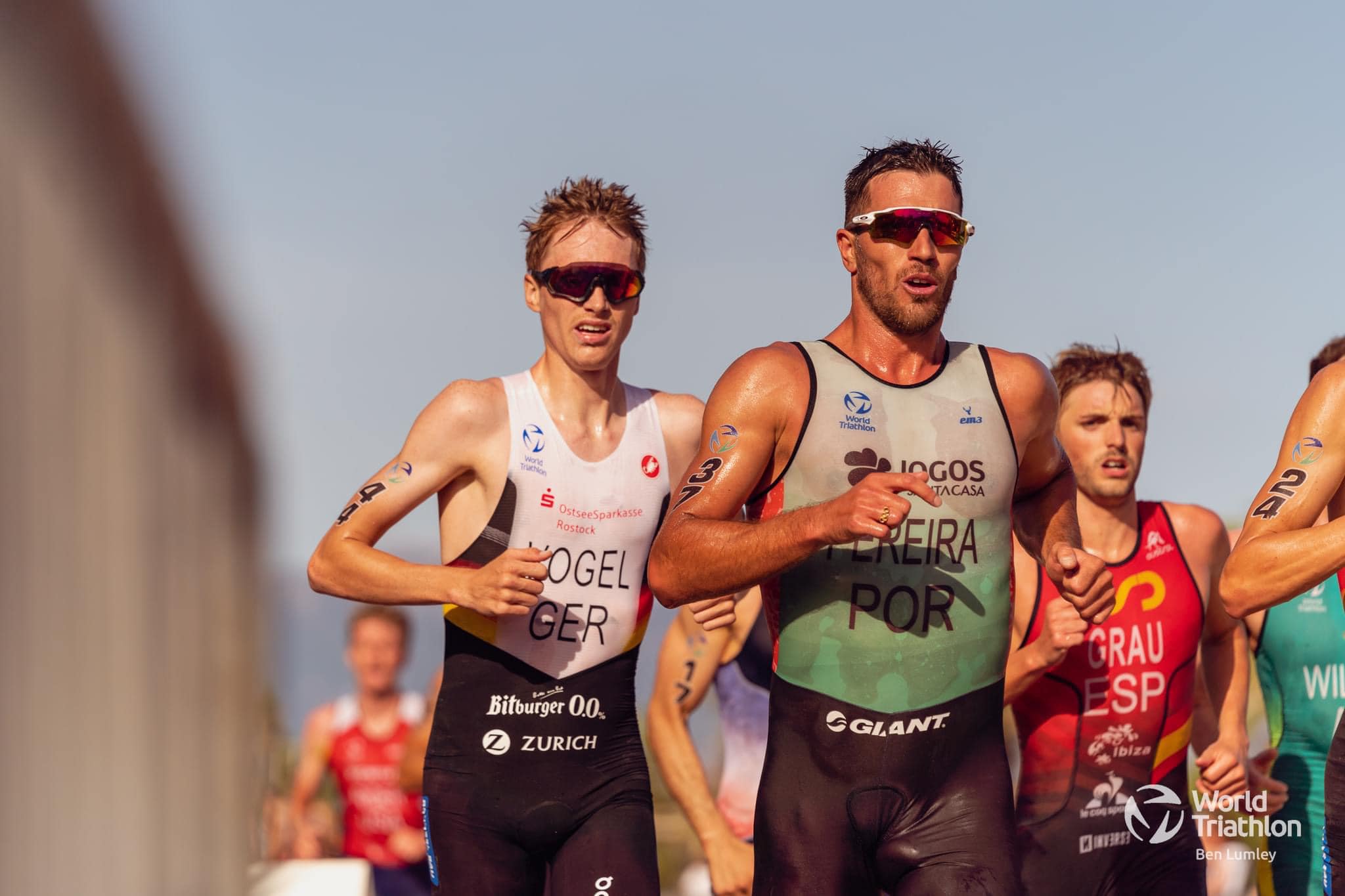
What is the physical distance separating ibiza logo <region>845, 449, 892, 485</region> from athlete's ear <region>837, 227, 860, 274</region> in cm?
62

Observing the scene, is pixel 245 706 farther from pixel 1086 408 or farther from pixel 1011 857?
pixel 1086 408

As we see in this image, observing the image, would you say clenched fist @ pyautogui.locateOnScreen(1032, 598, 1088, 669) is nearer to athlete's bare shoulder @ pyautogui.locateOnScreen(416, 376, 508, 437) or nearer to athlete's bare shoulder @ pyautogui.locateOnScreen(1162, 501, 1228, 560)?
athlete's bare shoulder @ pyautogui.locateOnScreen(1162, 501, 1228, 560)

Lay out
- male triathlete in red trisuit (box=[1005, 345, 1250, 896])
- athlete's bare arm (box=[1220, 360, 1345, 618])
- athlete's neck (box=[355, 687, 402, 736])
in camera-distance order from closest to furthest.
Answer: athlete's bare arm (box=[1220, 360, 1345, 618]), male triathlete in red trisuit (box=[1005, 345, 1250, 896]), athlete's neck (box=[355, 687, 402, 736])

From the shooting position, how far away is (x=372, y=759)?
27.3 ft

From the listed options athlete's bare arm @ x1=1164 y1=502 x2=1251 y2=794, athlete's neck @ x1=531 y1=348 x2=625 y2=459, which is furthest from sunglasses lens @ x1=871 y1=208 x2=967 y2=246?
athlete's bare arm @ x1=1164 y1=502 x2=1251 y2=794

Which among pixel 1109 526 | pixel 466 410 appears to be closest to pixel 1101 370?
pixel 1109 526

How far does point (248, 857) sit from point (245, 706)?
0.38m

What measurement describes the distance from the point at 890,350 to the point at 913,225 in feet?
1.21

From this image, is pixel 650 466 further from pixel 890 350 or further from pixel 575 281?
pixel 890 350

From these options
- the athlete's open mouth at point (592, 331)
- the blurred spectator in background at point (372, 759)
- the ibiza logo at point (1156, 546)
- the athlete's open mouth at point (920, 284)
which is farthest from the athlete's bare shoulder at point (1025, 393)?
the blurred spectator in background at point (372, 759)

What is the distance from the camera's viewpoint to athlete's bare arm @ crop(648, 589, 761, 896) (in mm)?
6141

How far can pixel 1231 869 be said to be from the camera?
7027 mm

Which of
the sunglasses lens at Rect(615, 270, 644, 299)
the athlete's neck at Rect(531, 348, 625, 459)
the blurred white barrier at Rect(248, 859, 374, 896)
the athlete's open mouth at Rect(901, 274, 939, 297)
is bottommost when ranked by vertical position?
the blurred white barrier at Rect(248, 859, 374, 896)

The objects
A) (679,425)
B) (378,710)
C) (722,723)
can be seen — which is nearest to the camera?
(679,425)
